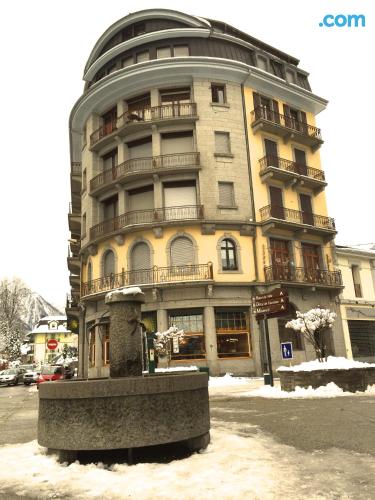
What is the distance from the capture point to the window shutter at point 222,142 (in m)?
26.0

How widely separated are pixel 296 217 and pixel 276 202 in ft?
5.47

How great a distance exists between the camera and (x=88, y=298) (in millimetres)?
25969

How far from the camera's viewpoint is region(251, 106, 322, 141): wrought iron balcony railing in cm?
2709

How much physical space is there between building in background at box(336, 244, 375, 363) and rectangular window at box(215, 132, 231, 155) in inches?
433

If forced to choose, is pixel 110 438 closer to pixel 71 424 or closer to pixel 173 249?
pixel 71 424

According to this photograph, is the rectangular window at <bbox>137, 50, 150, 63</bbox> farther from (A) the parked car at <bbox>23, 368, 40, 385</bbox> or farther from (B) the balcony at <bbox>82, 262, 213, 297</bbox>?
(A) the parked car at <bbox>23, 368, 40, 385</bbox>

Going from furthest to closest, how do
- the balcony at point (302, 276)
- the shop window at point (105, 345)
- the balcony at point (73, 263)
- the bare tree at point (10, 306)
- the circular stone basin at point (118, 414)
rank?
the bare tree at point (10, 306) < the balcony at point (73, 263) < the shop window at point (105, 345) < the balcony at point (302, 276) < the circular stone basin at point (118, 414)

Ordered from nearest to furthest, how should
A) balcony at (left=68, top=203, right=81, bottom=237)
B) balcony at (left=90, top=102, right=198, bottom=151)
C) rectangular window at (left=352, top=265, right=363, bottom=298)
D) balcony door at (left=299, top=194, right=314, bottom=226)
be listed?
balcony at (left=90, top=102, right=198, bottom=151), balcony door at (left=299, top=194, right=314, bottom=226), rectangular window at (left=352, top=265, right=363, bottom=298), balcony at (left=68, top=203, right=81, bottom=237)

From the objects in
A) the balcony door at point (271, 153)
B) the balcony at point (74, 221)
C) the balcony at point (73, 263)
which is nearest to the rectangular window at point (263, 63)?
the balcony door at point (271, 153)

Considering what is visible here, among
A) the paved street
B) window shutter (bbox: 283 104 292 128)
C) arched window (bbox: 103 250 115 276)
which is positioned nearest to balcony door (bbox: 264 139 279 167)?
window shutter (bbox: 283 104 292 128)

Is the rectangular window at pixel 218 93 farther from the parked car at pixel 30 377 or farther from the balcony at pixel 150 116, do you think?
the parked car at pixel 30 377

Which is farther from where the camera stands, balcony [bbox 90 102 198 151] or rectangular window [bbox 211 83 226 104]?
rectangular window [bbox 211 83 226 104]

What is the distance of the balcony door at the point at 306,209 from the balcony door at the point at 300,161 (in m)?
1.68

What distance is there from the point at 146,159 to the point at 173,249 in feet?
19.5
